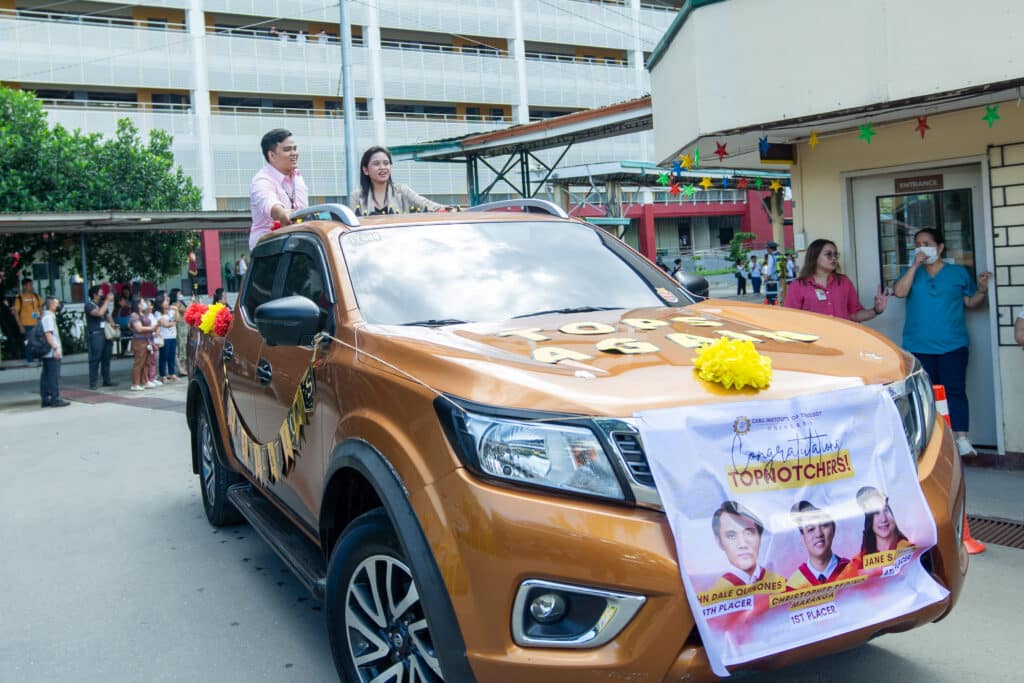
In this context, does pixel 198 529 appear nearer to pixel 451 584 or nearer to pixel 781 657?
pixel 451 584

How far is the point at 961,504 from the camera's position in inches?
124

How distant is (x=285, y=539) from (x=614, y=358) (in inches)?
82.6

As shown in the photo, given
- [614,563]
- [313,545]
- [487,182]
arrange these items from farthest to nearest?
[487,182], [313,545], [614,563]

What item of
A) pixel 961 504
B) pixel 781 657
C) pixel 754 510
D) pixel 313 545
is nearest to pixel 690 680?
pixel 781 657

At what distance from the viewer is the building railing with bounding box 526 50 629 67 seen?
4402 centimetres

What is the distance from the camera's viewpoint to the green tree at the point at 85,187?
2342 cm

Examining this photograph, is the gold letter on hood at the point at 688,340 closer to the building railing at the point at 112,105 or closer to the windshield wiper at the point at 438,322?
the windshield wiper at the point at 438,322

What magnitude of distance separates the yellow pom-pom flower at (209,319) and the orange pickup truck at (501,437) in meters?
1.20

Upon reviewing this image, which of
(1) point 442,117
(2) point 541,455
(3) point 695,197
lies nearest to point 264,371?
(2) point 541,455

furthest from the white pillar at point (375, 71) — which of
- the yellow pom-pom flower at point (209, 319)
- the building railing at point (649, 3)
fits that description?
the yellow pom-pom flower at point (209, 319)

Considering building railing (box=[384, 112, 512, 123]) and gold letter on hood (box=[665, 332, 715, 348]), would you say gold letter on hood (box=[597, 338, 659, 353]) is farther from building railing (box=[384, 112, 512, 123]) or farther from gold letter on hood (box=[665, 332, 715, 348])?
building railing (box=[384, 112, 512, 123])

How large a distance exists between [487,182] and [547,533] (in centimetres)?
3908

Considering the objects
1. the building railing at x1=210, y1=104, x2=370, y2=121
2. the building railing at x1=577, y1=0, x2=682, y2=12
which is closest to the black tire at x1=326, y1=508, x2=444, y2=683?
the building railing at x1=210, y1=104, x2=370, y2=121

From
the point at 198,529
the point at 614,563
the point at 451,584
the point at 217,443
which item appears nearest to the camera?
the point at 614,563
